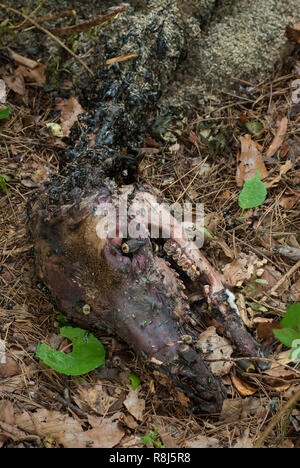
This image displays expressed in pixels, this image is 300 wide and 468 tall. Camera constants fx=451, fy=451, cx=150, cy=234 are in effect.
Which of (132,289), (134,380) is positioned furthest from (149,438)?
(132,289)

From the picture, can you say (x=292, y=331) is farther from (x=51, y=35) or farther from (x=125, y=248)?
(x=51, y=35)

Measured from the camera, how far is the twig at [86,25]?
368 cm

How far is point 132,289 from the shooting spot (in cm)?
269

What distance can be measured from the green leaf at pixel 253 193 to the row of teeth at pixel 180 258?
2.20ft

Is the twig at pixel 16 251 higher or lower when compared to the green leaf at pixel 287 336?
lower

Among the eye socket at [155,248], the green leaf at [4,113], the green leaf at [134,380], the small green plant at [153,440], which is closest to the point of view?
the small green plant at [153,440]

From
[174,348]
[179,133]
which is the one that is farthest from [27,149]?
[174,348]

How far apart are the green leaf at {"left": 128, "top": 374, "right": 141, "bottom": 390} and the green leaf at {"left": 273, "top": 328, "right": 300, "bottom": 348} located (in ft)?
2.91

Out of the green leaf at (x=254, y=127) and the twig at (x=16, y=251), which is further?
the green leaf at (x=254, y=127)

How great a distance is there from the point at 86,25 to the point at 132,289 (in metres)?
2.33

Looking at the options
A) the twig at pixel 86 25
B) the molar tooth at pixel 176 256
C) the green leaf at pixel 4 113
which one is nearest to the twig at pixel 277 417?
the molar tooth at pixel 176 256

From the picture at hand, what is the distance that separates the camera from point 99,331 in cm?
289

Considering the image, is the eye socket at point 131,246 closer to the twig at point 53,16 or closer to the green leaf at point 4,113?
the green leaf at point 4,113

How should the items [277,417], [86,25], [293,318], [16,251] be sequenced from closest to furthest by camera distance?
[277,417], [293,318], [16,251], [86,25]
